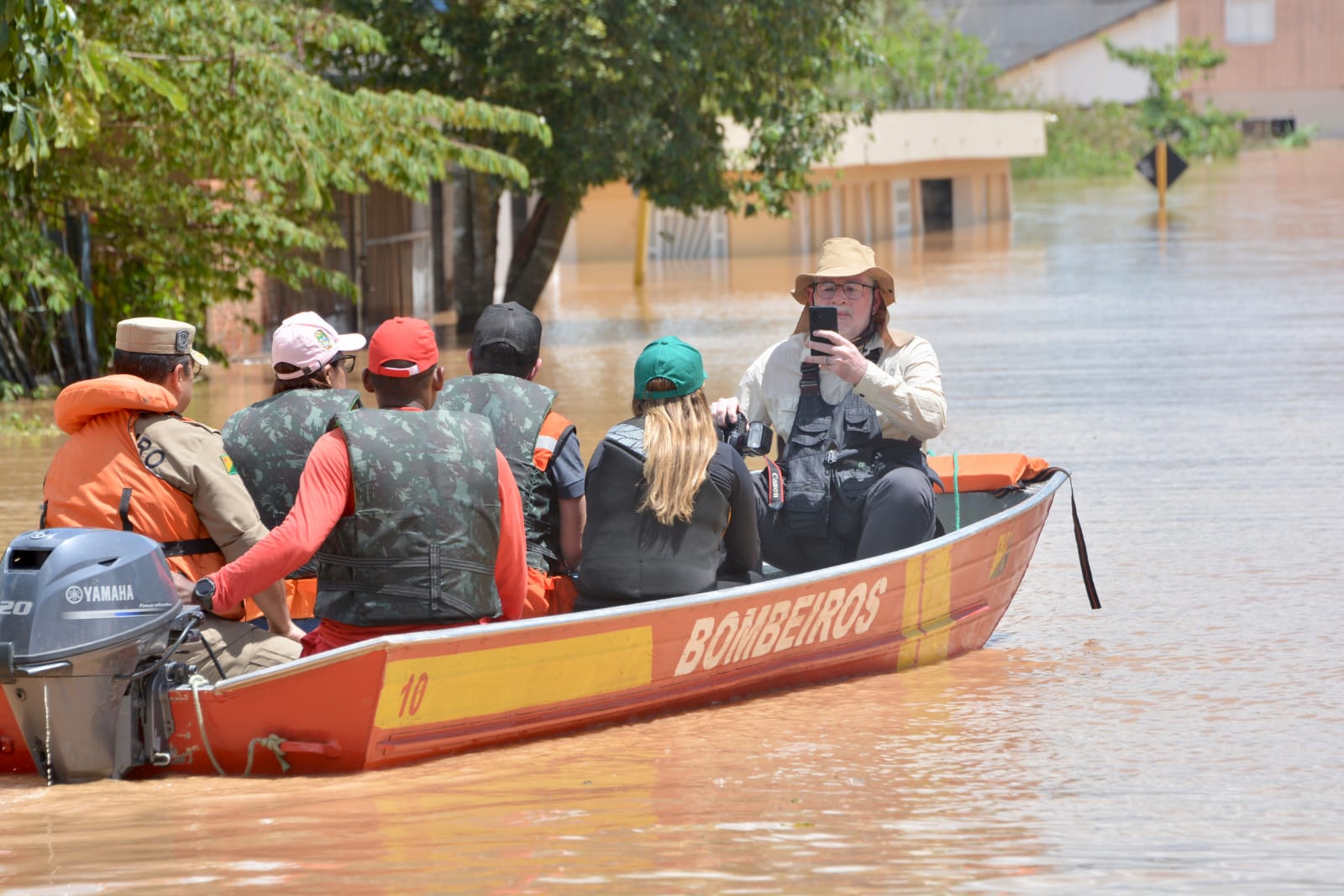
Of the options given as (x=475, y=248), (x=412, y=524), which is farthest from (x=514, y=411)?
(x=475, y=248)

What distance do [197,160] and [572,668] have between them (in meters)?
10.3

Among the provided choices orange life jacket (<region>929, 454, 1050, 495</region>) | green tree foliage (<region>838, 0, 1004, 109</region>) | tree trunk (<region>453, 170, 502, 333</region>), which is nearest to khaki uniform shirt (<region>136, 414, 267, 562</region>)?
orange life jacket (<region>929, 454, 1050, 495</region>)

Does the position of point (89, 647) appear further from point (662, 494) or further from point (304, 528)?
point (662, 494)

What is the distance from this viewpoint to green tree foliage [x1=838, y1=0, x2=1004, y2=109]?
5688cm

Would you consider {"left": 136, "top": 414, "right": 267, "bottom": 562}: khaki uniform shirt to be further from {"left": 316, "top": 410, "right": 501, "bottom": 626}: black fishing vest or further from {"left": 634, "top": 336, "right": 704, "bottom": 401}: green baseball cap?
{"left": 634, "top": 336, "right": 704, "bottom": 401}: green baseball cap

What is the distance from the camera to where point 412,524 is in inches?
223

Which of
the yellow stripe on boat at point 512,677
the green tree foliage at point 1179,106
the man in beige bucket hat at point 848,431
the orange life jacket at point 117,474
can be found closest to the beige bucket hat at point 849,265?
the man in beige bucket hat at point 848,431

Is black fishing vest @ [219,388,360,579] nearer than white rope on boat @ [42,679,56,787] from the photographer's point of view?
No

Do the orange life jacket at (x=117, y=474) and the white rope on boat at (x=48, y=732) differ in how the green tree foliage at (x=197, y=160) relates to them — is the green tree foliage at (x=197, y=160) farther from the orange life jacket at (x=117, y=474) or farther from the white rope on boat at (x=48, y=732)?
A: the white rope on boat at (x=48, y=732)

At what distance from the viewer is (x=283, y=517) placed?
21.5 feet

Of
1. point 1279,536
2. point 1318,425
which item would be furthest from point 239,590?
point 1318,425

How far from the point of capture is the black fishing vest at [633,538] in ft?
20.6

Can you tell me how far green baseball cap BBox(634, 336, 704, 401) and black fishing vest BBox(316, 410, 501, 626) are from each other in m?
0.63

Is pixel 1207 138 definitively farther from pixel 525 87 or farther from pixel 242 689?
pixel 242 689
